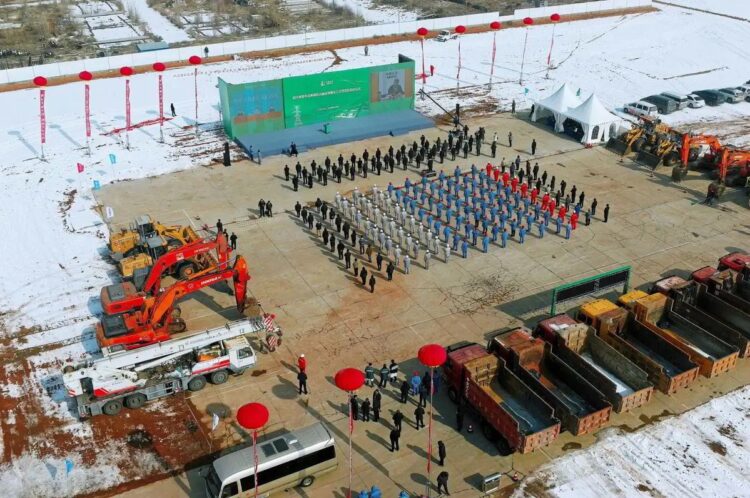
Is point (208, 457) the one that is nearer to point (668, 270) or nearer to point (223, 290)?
point (223, 290)

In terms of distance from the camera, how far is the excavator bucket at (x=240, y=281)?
24547 millimetres

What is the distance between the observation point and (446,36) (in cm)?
6106

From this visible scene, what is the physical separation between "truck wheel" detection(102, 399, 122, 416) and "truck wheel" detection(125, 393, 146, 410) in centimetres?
25

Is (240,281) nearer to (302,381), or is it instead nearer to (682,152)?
(302,381)

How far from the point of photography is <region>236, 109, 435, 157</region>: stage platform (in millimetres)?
40312

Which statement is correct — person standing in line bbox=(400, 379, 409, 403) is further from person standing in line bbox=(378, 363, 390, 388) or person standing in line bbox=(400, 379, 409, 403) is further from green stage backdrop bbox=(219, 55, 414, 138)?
green stage backdrop bbox=(219, 55, 414, 138)

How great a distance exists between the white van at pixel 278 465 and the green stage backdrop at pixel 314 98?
25581mm

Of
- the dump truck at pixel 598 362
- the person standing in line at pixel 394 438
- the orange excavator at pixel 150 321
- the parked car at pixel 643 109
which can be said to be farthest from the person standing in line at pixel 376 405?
the parked car at pixel 643 109

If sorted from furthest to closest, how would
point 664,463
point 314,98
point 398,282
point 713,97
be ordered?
point 713,97, point 314,98, point 398,282, point 664,463

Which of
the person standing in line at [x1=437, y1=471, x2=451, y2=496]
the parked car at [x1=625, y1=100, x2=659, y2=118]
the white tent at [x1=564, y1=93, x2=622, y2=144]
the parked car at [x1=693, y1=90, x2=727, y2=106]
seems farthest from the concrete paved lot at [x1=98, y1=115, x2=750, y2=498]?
the parked car at [x1=693, y1=90, x2=727, y2=106]

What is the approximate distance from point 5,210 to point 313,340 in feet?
61.4

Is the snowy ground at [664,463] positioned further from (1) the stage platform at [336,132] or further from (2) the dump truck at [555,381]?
(1) the stage platform at [336,132]

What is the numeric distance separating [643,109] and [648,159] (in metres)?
7.86

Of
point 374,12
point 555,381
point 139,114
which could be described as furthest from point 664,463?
point 374,12
